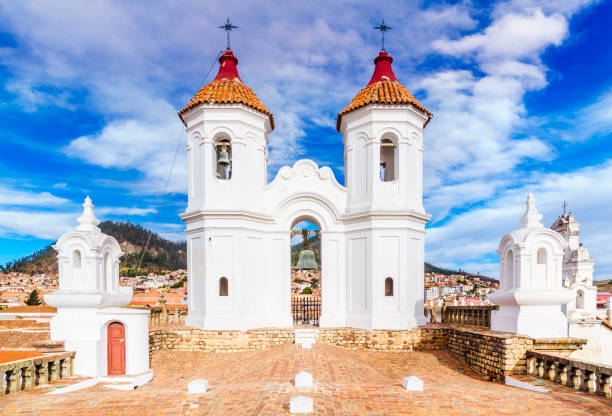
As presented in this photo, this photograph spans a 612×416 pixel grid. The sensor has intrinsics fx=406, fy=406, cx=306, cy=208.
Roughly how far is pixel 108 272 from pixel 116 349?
2.40 m

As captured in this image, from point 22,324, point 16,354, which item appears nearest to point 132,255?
point 22,324

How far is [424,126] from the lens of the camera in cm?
1750

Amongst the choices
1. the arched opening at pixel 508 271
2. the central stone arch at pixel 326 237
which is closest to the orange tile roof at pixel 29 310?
the central stone arch at pixel 326 237

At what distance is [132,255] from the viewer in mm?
99562

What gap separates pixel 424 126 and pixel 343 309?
27.8 feet

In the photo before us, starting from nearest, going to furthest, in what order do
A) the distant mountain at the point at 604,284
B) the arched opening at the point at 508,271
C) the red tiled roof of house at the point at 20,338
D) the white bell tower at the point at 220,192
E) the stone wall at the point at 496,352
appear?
the stone wall at the point at 496,352 < the arched opening at the point at 508,271 < the white bell tower at the point at 220,192 < the red tiled roof of house at the point at 20,338 < the distant mountain at the point at 604,284

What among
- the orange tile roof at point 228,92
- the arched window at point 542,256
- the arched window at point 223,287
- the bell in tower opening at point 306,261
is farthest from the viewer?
the bell in tower opening at point 306,261

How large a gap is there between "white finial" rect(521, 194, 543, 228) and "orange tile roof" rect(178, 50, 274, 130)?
10.6 meters

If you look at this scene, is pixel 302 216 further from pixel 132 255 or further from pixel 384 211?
pixel 132 255

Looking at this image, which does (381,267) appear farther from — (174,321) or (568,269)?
(568,269)

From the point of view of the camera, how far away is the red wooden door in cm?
1116

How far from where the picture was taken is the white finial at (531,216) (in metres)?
11.5

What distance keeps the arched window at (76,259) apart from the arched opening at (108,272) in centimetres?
70

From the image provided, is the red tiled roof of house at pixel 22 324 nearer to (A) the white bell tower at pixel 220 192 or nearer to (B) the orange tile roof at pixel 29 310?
(B) the orange tile roof at pixel 29 310
